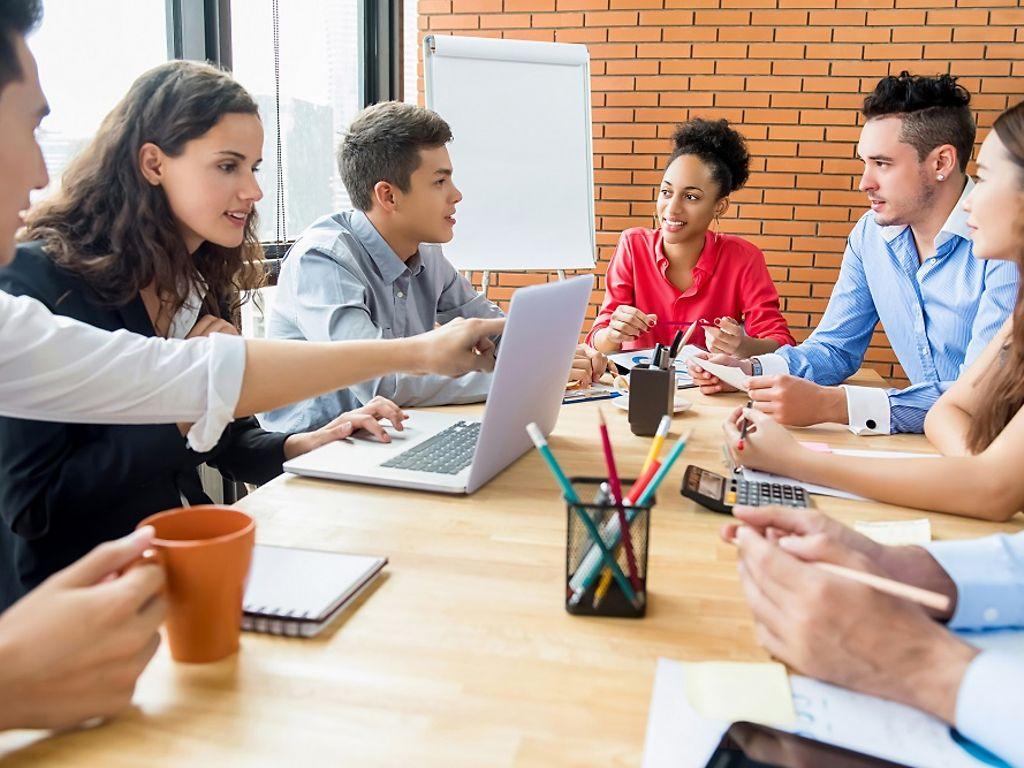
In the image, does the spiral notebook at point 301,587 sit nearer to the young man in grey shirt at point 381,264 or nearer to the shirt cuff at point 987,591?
the shirt cuff at point 987,591

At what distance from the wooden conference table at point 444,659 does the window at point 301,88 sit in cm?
168

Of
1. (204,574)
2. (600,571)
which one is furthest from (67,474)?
(600,571)

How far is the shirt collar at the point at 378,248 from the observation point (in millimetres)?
2208

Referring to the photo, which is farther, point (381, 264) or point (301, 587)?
point (381, 264)

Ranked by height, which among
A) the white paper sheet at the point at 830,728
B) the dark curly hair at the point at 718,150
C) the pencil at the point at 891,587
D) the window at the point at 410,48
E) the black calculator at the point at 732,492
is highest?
the window at the point at 410,48

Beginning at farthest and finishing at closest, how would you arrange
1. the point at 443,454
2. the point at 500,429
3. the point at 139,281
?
the point at 139,281 < the point at 443,454 < the point at 500,429

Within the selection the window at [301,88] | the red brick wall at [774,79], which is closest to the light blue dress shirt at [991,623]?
the window at [301,88]

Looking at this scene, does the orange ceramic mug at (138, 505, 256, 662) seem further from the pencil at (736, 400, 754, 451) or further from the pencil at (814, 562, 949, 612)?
the pencil at (736, 400, 754, 451)

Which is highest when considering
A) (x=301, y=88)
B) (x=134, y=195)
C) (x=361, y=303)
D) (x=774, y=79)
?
(x=774, y=79)

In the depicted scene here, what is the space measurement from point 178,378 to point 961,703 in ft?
3.17

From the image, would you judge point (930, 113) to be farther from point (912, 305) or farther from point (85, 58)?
point (85, 58)

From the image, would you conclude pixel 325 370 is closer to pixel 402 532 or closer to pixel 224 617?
pixel 402 532

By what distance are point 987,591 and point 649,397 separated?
30.8 inches

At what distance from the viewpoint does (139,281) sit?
4.89ft
